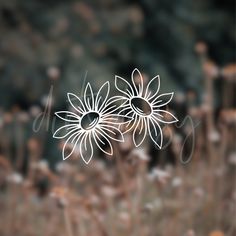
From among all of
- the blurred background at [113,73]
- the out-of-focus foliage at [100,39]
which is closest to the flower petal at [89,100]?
the blurred background at [113,73]

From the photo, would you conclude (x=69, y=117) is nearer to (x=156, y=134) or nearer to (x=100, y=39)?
(x=156, y=134)

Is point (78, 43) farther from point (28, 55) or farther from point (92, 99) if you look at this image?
point (92, 99)

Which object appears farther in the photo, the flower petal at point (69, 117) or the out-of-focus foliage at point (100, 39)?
the out-of-focus foliage at point (100, 39)

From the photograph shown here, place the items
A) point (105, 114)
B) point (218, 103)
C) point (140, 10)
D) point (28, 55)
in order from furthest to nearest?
point (218, 103), point (140, 10), point (28, 55), point (105, 114)

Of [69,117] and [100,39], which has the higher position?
[100,39]

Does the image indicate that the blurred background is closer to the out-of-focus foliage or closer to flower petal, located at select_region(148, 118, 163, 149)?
the out-of-focus foliage

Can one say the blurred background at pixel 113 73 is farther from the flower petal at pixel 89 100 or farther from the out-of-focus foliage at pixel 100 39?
the flower petal at pixel 89 100

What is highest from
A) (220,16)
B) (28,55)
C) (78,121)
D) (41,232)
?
(220,16)

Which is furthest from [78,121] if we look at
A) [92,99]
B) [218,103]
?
[218,103]

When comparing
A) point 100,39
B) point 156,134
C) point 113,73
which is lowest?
point 156,134

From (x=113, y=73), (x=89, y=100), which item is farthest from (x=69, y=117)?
(x=113, y=73)

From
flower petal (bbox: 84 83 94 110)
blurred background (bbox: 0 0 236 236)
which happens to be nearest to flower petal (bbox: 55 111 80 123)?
flower petal (bbox: 84 83 94 110)
